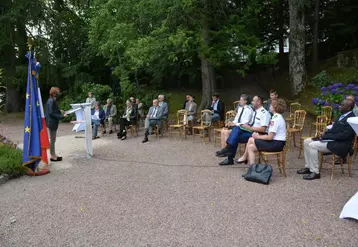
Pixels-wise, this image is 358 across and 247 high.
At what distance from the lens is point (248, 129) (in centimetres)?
608

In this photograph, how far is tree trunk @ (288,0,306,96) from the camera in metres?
13.5

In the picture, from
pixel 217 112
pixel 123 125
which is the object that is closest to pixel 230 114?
pixel 217 112

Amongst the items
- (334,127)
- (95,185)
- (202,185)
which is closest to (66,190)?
(95,185)

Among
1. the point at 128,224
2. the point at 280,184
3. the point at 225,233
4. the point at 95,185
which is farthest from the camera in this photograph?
the point at 95,185

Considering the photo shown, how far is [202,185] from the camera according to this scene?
507cm

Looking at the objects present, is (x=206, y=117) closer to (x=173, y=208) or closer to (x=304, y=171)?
(x=304, y=171)

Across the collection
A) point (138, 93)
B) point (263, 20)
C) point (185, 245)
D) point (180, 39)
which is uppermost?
point (263, 20)

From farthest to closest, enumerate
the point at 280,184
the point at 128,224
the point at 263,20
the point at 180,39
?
the point at 263,20 < the point at 180,39 < the point at 280,184 < the point at 128,224

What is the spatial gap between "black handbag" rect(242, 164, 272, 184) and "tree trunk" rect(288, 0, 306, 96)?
10.2 meters

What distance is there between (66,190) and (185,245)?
8.81 ft

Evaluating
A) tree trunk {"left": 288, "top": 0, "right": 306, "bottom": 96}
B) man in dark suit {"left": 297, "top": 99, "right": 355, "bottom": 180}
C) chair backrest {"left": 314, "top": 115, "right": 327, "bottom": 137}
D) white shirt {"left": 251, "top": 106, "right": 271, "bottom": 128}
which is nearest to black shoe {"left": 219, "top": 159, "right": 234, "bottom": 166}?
white shirt {"left": 251, "top": 106, "right": 271, "bottom": 128}

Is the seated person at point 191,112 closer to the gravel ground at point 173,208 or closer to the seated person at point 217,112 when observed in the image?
the seated person at point 217,112

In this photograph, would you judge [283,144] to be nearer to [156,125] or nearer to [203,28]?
[156,125]

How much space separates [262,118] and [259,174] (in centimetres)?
116
